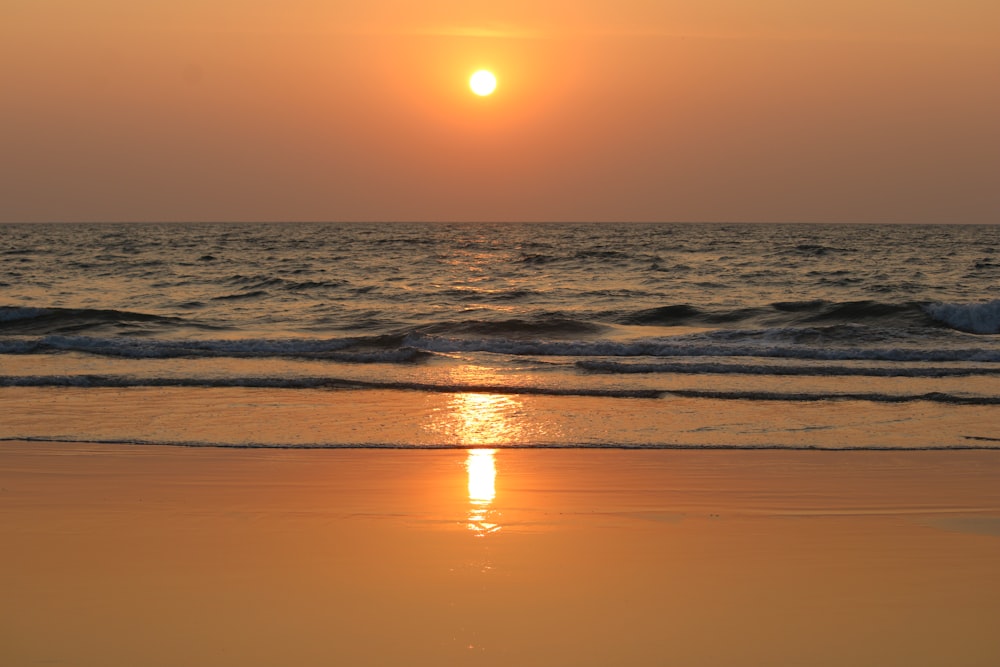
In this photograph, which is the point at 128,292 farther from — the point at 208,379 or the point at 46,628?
the point at 46,628

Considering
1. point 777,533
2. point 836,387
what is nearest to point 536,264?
point 836,387

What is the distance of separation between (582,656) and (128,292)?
97.4 ft

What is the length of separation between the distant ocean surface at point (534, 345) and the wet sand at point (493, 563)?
5.84 ft

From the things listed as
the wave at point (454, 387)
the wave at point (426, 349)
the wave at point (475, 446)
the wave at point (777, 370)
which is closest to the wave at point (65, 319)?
the wave at point (426, 349)

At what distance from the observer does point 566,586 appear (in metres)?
4.98

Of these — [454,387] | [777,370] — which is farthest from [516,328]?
[454,387]

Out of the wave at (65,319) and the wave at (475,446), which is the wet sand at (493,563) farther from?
the wave at (65,319)

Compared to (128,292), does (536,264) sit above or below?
above

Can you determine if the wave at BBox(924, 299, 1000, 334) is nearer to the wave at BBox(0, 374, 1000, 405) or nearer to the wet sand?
the wave at BBox(0, 374, 1000, 405)

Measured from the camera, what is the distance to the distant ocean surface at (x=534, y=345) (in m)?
10.4

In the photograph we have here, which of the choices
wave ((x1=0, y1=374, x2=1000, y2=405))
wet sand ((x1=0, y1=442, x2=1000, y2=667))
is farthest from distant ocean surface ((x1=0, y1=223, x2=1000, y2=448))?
wet sand ((x1=0, y1=442, x2=1000, y2=667))

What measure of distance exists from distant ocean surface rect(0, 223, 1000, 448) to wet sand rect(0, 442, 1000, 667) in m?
1.78

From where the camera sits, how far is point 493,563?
17.4 feet

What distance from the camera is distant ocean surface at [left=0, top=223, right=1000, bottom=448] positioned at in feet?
34.2
